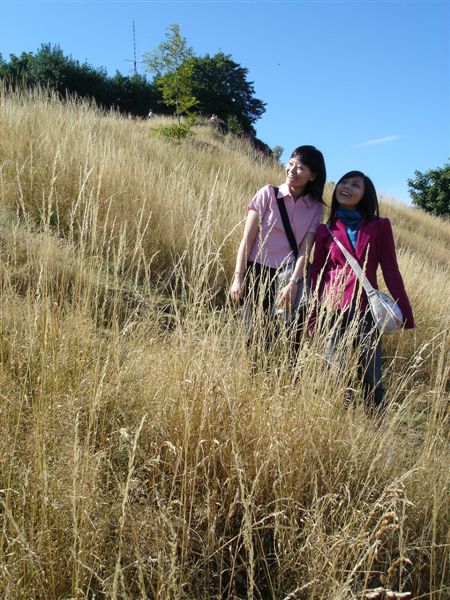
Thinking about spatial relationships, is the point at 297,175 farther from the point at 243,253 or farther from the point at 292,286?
the point at 292,286

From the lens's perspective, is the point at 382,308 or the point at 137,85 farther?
the point at 137,85

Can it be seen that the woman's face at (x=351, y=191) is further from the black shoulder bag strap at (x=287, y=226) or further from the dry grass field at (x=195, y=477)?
the dry grass field at (x=195, y=477)

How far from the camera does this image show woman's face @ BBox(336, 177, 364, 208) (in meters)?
2.73

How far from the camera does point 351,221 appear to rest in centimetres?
277

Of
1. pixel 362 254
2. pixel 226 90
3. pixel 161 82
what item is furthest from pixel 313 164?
pixel 226 90

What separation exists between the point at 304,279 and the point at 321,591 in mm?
1646

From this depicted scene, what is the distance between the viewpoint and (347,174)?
283 centimetres

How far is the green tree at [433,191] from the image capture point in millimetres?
25828

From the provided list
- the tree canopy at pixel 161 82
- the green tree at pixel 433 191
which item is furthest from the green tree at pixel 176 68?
the green tree at pixel 433 191

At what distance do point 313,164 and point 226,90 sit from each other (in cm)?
3435

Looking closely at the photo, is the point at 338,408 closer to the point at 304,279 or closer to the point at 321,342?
the point at 321,342

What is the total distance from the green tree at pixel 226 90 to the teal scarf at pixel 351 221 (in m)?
31.4

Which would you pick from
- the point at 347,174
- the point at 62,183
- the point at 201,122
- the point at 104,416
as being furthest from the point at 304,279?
the point at 201,122

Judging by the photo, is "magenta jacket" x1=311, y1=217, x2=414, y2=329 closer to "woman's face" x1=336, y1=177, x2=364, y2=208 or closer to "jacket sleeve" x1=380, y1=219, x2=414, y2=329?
"jacket sleeve" x1=380, y1=219, x2=414, y2=329
